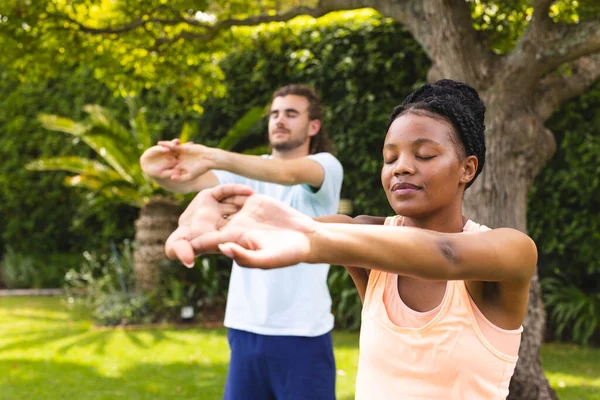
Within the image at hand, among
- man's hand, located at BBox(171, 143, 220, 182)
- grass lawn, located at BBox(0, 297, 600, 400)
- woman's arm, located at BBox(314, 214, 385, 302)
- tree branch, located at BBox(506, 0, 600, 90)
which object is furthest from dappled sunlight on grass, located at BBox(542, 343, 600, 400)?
woman's arm, located at BBox(314, 214, 385, 302)

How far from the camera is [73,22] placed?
620cm

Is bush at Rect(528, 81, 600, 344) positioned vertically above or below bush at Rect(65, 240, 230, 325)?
above

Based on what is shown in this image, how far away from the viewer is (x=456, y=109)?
1.76 metres

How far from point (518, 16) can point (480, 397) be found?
470cm

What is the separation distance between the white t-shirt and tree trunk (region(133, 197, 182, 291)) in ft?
18.6

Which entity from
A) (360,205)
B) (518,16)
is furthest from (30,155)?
(518,16)

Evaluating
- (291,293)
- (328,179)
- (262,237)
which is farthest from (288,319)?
(262,237)

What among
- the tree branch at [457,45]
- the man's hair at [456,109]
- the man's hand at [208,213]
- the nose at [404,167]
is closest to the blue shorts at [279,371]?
the man's hair at [456,109]

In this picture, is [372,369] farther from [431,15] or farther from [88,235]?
[88,235]

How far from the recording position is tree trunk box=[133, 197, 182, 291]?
915 centimetres

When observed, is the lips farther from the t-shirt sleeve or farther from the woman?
the t-shirt sleeve

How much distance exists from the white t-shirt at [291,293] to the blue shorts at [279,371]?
54 millimetres

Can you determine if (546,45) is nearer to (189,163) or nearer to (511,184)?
(511,184)

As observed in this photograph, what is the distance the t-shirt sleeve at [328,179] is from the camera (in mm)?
3481
